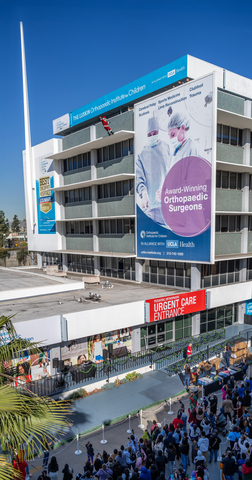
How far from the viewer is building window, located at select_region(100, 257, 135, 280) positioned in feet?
105

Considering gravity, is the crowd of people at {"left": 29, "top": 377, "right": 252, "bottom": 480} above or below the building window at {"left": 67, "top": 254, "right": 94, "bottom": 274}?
below

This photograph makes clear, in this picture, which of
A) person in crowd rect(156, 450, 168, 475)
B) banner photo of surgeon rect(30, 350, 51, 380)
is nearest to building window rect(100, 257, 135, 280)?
banner photo of surgeon rect(30, 350, 51, 380)

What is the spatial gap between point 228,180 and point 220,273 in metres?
7.66

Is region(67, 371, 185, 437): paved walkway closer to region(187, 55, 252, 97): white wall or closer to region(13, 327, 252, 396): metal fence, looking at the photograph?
region(13, 327, 252, 396): metal fence

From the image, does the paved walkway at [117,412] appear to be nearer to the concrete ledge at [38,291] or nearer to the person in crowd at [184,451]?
the person in crowd at [184,451]

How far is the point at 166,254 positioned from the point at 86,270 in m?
13.4

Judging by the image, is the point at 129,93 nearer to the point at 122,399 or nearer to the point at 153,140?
the point at 153,140

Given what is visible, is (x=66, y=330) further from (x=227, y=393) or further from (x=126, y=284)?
(x=126, y=284)

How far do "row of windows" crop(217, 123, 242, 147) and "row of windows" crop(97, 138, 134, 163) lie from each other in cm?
772

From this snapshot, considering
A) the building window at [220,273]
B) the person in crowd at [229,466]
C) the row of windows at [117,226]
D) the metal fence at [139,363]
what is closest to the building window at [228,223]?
the building window at [220,273]

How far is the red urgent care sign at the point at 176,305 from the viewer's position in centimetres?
2295

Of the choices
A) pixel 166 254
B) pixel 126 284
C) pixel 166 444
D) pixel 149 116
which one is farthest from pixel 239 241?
pixel 166 444

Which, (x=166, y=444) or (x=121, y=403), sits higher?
(x=166, y=444)

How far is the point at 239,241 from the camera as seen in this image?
28.3m
